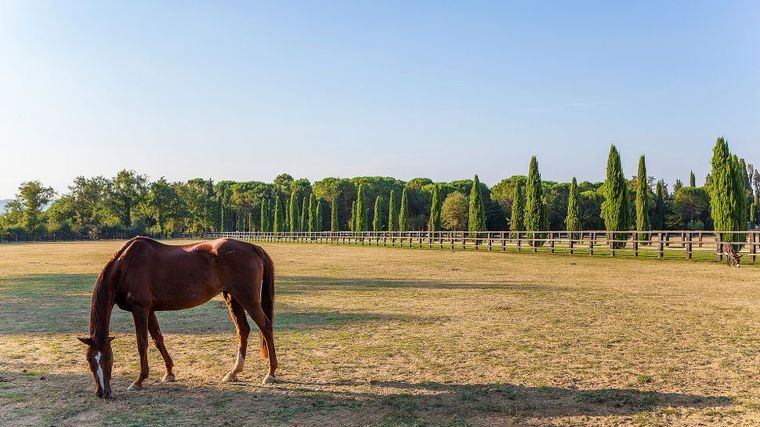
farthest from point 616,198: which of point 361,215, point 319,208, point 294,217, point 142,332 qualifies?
point 294,217

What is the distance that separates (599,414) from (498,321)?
4.24 metres

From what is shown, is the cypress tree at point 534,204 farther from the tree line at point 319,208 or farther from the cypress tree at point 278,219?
the cypress tree at point 278,219

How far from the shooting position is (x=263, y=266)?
5730mm

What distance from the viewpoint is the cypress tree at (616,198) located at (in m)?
31.3

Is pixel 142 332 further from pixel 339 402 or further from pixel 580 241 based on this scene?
pixel 580 241

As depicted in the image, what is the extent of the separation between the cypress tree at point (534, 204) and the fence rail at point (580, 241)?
929mm

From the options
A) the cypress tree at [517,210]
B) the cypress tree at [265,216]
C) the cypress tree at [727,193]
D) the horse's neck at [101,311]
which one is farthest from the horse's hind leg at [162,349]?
the cypress tree at [265,216]

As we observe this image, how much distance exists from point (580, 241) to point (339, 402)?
24.5 metres

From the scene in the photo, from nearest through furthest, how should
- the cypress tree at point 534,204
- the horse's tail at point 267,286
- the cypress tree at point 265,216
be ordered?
the horse's tail at point 267,286
the cypress tree at point 534,204
the cypress tree at point 265,216

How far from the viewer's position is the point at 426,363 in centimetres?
606

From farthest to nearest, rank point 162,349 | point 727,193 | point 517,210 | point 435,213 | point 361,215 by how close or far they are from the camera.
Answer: point 361,215, point 435,213, point 517,210, point 727,193, point 162,349

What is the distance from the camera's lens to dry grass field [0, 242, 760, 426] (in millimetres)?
4484

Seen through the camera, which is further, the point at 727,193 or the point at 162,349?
the point at 727,193

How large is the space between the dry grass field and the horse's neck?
0.56 metres
